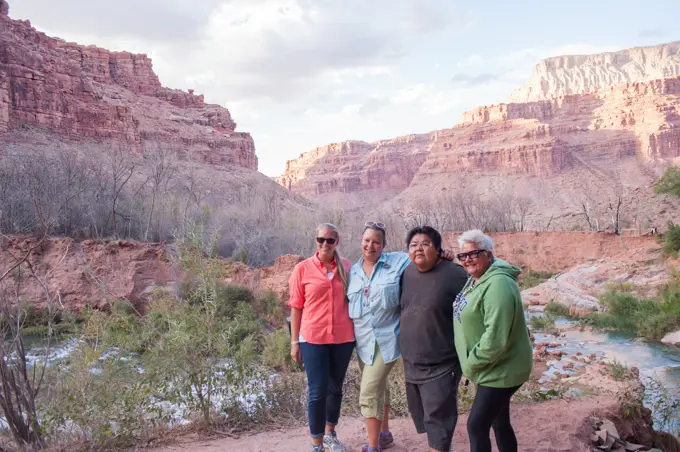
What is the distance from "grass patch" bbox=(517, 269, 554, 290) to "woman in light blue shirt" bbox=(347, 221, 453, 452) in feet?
73.5

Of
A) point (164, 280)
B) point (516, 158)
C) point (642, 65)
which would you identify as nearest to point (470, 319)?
point (164, 280)

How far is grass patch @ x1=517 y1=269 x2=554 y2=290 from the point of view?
1010 inches

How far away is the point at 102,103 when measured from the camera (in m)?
52.0

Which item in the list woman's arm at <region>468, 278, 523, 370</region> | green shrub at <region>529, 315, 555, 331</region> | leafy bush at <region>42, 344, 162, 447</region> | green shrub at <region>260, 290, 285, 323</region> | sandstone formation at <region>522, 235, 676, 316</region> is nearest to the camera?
woman's arm at <region>468, 278, 523, 370</region>

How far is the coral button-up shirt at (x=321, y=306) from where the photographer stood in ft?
13.2

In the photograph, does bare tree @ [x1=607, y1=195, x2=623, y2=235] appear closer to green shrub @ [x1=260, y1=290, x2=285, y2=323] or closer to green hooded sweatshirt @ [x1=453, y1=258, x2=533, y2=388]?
green shrub @ [x1=260, y1=290, x2=285, y2=323]

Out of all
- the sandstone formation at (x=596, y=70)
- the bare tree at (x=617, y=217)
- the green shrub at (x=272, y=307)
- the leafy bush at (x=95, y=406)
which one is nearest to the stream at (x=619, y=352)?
the leafy bush at (x=95, y=406)

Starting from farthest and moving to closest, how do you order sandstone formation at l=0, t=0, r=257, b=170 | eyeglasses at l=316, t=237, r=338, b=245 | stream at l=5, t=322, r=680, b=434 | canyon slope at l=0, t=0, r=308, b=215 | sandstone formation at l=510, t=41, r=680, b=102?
sandstone formation at l=510, t=41, r=680, b=102 < sandstone formation at l=0, t=0, r=257, b=170 < canyon slope at l=0, t=0, r=308, b=215 < stream at l=5, t=322, r=680, b=434 < eyeglasses at l=316, t=237, r=338, b=245

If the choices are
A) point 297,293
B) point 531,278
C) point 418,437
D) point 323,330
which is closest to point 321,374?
point 323,330

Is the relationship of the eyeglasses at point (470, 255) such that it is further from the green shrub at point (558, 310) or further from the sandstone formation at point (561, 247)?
the sandstone formation at point (561, 247)

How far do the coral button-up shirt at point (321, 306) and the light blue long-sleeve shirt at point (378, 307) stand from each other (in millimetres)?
76

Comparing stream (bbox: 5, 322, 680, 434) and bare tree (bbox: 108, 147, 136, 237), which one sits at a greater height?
bare tree (bbox: 108, 147, 136, 237)

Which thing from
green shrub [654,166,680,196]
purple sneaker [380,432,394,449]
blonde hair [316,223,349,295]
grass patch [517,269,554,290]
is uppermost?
green shrub [654,166,680,196]

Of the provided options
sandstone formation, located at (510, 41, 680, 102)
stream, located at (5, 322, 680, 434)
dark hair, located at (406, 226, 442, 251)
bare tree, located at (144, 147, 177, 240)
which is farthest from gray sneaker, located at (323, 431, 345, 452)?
sandstone formation, located at (510, 41, 680, 102)
